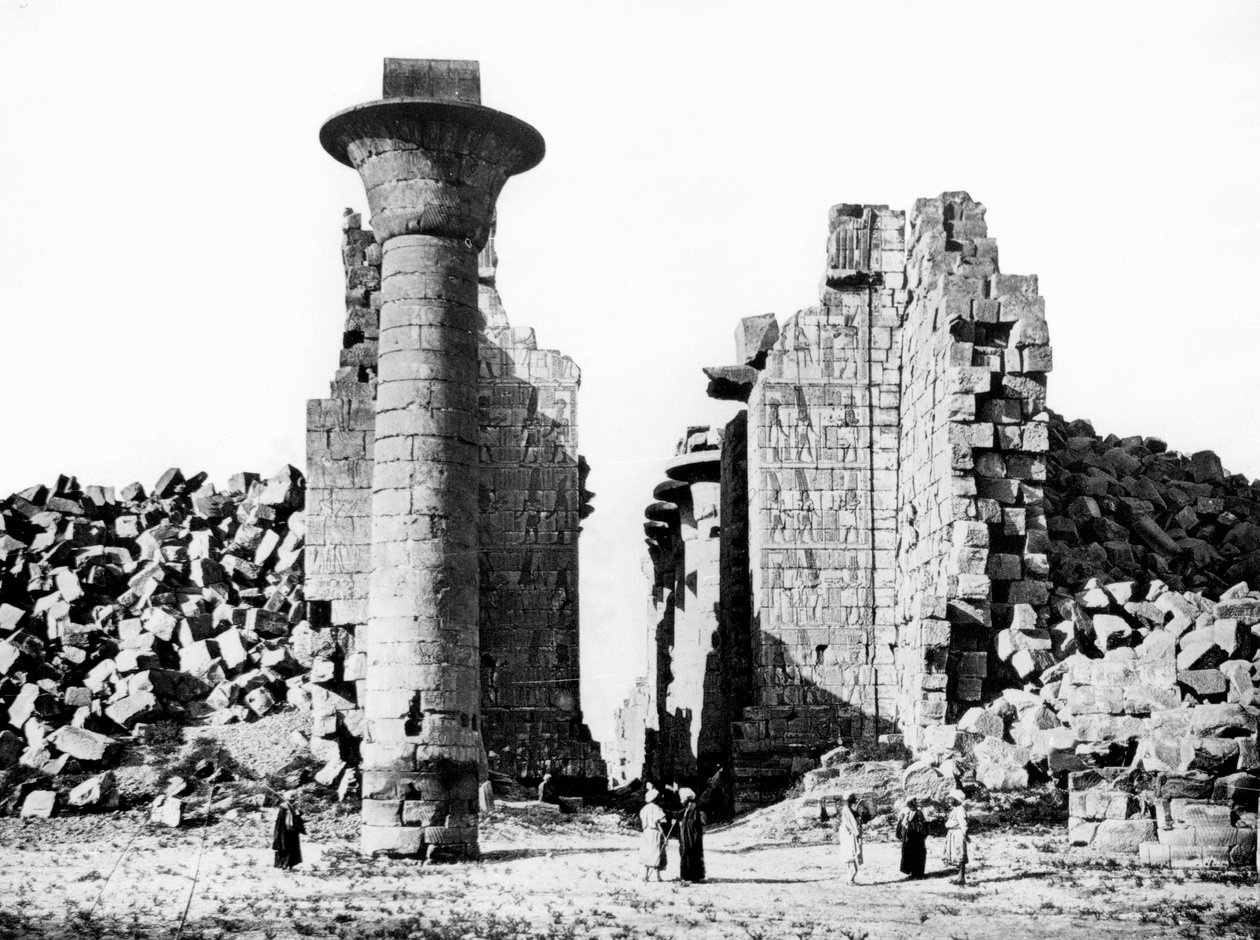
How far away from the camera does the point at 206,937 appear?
1216cm

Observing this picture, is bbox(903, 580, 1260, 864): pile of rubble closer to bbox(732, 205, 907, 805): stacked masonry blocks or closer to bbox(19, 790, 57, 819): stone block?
bbox(732, 205, 907, 805): stacked masonry blocks

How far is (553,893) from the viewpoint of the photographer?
14070 millimetres

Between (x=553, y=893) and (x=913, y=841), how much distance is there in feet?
10.6

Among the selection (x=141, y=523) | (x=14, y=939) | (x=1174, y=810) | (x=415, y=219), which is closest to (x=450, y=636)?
(x=415, y=219)

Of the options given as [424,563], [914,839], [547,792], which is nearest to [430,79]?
[424,563]

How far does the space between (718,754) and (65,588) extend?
966 centimetres

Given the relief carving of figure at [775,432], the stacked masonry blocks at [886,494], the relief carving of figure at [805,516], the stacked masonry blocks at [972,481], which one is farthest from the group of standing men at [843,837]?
the relief carving of figure at [775,432]

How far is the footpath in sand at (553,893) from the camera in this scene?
12.3 m

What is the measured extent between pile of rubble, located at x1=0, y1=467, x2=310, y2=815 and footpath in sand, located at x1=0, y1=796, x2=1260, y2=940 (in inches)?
107

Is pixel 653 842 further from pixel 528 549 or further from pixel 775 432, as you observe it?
pixel 775 432

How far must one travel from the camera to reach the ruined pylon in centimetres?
1634

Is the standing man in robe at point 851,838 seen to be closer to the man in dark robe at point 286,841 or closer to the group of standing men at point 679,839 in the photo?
the group of standing men at point 679,839

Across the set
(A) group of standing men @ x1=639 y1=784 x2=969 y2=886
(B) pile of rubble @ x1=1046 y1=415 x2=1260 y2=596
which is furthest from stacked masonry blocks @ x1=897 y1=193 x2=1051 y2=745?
(A) group of standing men @ x1=639 y1=784 x2=969 y2=886

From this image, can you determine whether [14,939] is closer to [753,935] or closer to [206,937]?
[206,937]
